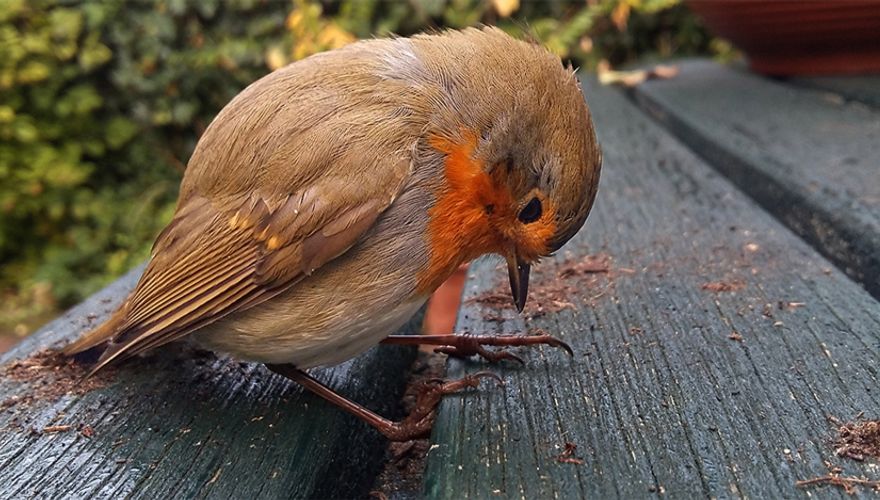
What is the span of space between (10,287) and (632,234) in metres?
4.44

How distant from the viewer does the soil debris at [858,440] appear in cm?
109

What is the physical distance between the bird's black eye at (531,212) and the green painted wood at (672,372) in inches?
10.0

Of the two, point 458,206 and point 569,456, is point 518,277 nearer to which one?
point 458,206

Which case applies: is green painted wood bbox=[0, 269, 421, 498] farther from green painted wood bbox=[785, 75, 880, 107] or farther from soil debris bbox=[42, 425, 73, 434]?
green painted wood bbox=[785, 75, 880, 107]

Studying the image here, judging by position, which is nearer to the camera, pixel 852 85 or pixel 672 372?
pixel 672 372

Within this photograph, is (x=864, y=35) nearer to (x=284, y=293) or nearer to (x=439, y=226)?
(x=439, y=226)

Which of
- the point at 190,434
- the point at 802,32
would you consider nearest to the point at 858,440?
the point at 190,434

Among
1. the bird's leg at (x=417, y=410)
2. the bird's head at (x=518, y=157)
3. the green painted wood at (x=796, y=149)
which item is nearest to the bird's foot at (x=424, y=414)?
the bird's leg at (x=417, y=410)

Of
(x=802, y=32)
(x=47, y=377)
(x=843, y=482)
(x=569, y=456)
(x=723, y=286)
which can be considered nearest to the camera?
(x=843, y=482)

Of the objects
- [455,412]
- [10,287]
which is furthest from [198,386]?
[10,287]

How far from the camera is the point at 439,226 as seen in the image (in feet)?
4.87

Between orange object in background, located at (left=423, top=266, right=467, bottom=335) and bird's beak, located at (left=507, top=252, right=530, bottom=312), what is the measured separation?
80 cm

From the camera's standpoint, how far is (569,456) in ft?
3.82

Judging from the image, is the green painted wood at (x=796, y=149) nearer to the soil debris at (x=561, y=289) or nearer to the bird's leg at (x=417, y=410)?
the soil debris at (x=561, y=289)
